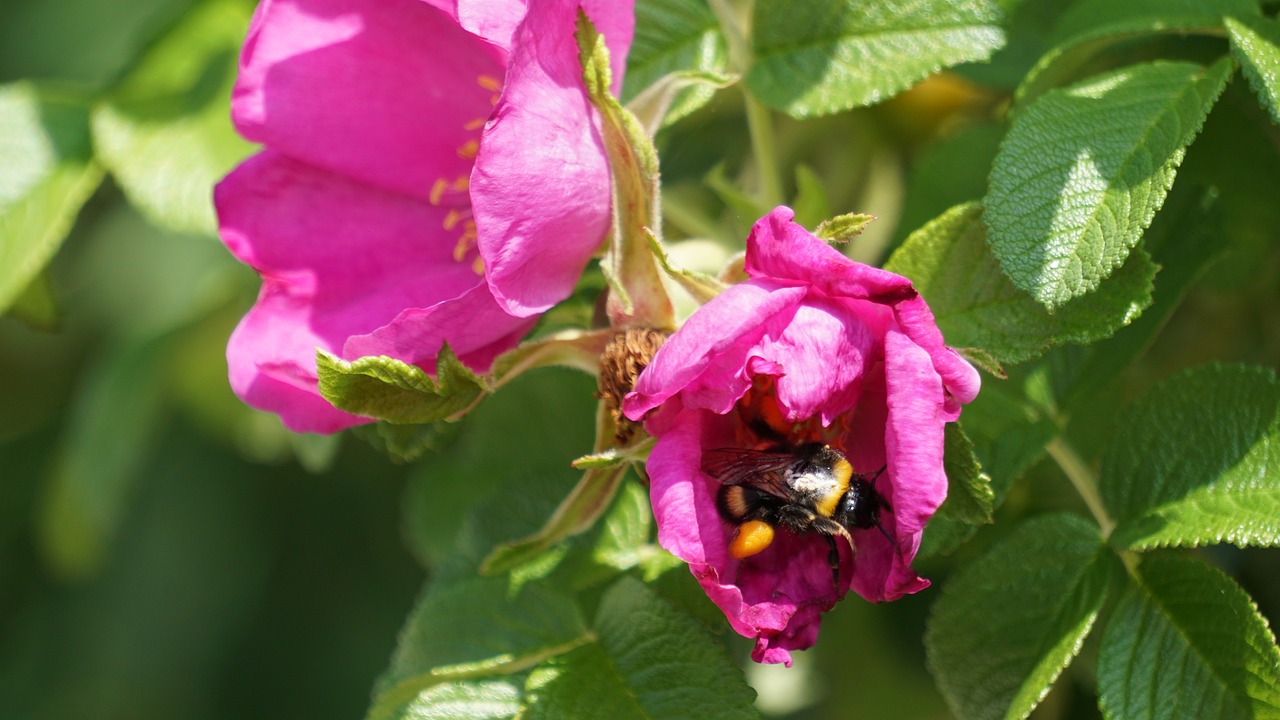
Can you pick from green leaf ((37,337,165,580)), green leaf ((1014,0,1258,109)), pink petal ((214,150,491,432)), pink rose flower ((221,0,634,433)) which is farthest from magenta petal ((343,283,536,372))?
green leaf ((37,337,165,580))

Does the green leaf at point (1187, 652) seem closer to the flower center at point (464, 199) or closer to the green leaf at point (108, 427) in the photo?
the flower center at point (464, 199)

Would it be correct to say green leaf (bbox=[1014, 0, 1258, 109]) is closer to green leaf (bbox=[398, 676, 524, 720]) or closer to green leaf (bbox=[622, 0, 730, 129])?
green leaf (bbox=[622, 0, 730, 129])

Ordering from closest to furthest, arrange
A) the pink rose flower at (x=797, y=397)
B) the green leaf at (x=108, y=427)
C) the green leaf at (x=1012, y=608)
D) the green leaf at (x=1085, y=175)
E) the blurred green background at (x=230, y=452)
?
the pink rose flower at (x=797, y=397) → the green leaf at (x=1085, y=175) → the green leaf at (x=1012, y=608) → the blurred green background at (x=230, y=452) → the green leaf at (x=108, y=427)

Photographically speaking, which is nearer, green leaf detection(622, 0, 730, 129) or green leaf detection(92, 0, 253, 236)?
green leaf detection(622, 0, 730, 129)

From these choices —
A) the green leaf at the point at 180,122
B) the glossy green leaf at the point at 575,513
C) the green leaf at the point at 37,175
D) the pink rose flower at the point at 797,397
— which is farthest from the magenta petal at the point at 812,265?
the green leaf at the point at 37,175

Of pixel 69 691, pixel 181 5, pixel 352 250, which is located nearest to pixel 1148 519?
pixel 352 250

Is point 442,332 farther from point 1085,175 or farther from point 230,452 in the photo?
point 230,452

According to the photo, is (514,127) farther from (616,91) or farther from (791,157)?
(791,157)
